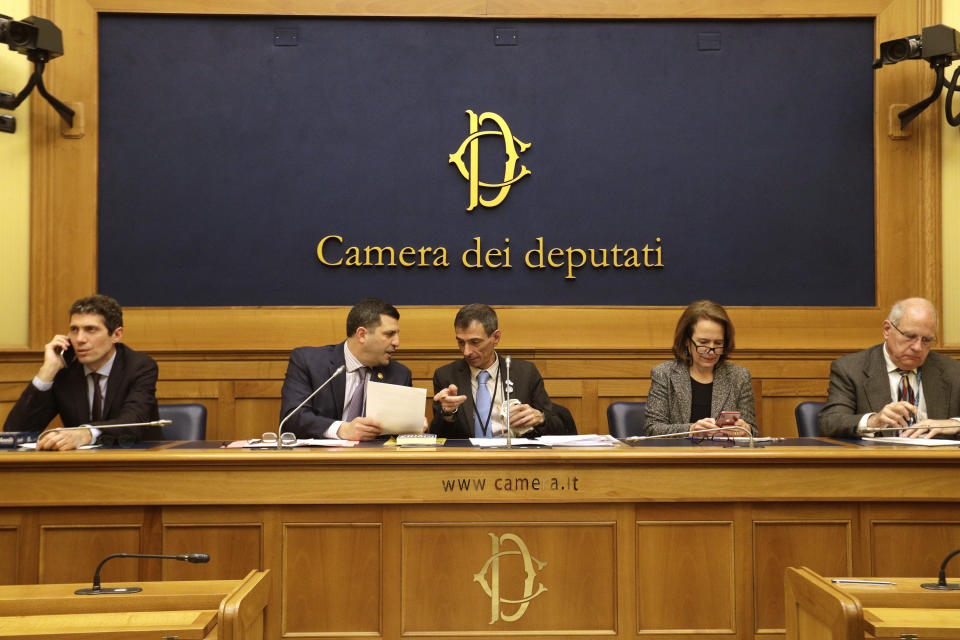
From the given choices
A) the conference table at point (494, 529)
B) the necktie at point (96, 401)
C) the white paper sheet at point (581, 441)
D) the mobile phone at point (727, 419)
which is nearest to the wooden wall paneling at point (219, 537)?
the conference table at point (494, 529)

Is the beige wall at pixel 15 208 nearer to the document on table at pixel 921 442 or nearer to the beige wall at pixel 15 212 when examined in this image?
the beige wall at pixel 15 212

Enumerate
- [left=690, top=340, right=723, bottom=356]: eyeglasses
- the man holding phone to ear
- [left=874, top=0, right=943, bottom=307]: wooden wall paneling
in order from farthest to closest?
[left=874, top=0, right=943, bottom=307]: wooden wall paneling, [left=690, top=340, right=723, bottom=356]: eyeglasses, the man holding phone to ear

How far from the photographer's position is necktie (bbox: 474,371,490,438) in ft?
13.5

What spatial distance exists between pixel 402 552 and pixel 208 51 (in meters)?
3.57

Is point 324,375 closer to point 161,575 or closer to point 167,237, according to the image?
point 161,575

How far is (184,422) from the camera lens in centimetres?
391

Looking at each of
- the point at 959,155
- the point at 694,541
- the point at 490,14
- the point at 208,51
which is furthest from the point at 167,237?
the point at 959,155

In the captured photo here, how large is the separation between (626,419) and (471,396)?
0.77 meters

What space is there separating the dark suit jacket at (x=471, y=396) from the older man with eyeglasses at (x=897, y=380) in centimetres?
130

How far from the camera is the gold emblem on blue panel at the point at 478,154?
523 centimetres

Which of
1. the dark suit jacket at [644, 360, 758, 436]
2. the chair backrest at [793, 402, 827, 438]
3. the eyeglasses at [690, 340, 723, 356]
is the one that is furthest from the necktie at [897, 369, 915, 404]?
the eyeglasses at [690, 340, 723, 356]

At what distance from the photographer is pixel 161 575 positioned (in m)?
3.02

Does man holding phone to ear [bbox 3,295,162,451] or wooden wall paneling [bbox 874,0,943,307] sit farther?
wooden wall paneling [bbox 874,0,943,307]

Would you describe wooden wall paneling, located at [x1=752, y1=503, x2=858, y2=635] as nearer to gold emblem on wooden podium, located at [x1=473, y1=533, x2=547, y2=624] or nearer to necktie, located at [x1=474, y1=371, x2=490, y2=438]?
gold emblem on wooden podium, located at [x1=473, y1=533, x2=547, y2=624]
